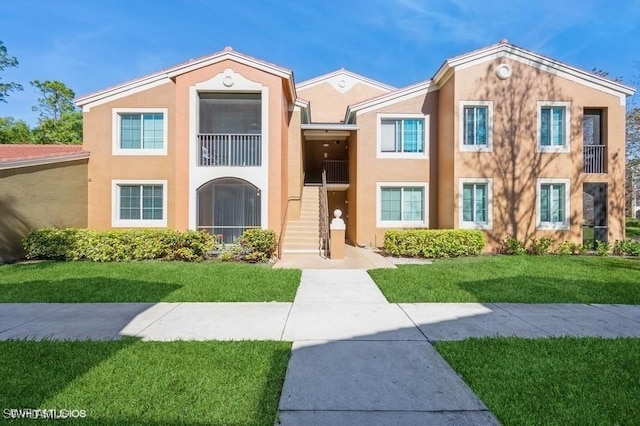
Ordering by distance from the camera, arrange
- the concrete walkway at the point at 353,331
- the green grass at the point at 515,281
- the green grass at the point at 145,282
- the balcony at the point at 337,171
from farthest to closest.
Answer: the balcony at the point at 337,171 → the green grass at the point at 515,281 → the green grass at the point at 145,282 → the concrete walkway at the point at 353,331

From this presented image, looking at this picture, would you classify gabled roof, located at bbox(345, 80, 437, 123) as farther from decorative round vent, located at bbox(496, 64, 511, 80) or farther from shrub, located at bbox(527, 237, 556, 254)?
shrub, located at bbox(527, 237, 556, 254)

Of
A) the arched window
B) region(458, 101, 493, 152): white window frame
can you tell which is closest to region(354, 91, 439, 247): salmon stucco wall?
region(458, 101, 493, 152): white window frame

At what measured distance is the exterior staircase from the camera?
12.8 meters

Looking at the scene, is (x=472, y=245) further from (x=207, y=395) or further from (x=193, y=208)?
(x=207, y=395)

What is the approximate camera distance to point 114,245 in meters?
10.7

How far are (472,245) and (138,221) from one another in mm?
13297

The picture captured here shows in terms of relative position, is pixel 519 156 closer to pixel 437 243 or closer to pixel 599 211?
pixel 599 211

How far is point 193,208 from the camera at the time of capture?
12180mm

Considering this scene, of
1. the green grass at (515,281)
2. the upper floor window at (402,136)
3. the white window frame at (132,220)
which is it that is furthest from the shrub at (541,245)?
the white window frame at (132,220)

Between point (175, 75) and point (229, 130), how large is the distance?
2.78 metres

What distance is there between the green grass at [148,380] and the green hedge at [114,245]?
6680 mm

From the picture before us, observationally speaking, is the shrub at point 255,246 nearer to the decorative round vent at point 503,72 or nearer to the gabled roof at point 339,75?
the decorative round vent at point 503,72

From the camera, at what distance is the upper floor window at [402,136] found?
14555 mm

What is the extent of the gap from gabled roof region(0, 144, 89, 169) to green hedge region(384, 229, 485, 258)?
13.0 metres
